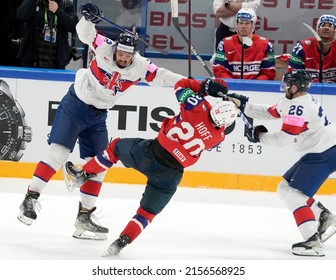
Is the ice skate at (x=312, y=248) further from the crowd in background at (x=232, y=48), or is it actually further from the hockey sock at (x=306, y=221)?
the crowd in background at (x=232, y=48)

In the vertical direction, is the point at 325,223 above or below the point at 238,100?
below

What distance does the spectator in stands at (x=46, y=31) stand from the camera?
25.2ft

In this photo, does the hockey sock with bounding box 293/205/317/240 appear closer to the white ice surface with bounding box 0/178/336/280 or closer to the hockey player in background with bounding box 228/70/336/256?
the hockey player in background with bounding box 228/70/336/256

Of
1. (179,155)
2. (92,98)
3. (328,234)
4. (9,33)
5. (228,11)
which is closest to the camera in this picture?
(179,155)

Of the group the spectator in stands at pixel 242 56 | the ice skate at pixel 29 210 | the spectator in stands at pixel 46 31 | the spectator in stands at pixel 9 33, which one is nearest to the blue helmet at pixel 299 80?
the ice skate at pixel 29 210

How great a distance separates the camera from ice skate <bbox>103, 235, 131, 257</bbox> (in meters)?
5.53

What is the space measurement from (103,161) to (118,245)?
0.50m

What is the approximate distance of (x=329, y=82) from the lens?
7797 mm

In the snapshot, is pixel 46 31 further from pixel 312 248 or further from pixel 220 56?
pixel 312 248

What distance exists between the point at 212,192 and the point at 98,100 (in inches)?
65.7

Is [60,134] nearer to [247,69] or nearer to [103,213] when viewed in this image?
[103,213]

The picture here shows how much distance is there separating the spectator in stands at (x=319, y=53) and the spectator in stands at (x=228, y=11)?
63 centimetres

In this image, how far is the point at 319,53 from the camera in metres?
7.81

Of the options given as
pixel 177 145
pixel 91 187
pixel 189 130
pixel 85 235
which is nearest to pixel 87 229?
pixel 85 235
